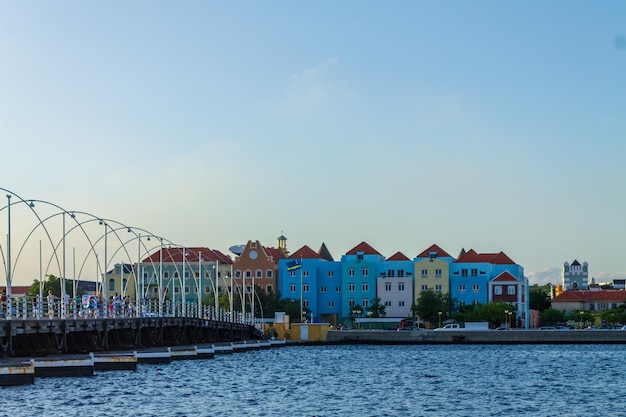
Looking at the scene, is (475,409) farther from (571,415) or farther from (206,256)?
(206,256)

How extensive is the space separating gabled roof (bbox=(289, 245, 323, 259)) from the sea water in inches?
3349

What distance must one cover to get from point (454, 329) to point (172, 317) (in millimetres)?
63369

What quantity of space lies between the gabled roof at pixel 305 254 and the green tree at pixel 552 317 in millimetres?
41761

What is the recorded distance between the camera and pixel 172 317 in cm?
9306

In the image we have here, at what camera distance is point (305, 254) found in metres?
174

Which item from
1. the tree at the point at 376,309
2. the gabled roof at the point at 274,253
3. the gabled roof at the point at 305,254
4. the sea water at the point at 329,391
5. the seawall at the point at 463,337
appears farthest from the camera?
the gabled roof at the point at 274,253

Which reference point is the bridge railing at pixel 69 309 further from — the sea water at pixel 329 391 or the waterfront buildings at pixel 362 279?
the waterfront buildings at pixel 362 279

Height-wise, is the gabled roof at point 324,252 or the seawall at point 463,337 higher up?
the gabled roof at point 324,252

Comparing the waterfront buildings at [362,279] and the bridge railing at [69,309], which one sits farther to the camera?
the waterfront buildings at [362,279]

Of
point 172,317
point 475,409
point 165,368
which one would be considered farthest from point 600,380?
point 172,317

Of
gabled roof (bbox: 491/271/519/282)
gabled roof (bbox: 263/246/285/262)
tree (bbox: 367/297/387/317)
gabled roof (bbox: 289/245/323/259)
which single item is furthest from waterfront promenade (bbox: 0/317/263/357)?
gabled roof (bbox: 263/246/285/262)

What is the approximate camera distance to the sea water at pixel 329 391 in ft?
156

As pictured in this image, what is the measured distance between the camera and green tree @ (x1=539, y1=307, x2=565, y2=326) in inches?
7377

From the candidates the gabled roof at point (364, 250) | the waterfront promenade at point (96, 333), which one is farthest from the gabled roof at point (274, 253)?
the waterfront promenade at point (96, 333)
